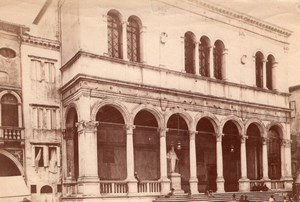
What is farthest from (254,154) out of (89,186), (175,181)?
(89,186)

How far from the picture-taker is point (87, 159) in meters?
11.7

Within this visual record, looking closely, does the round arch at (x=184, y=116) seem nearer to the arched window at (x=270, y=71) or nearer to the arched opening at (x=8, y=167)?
the arched window at (x=270, y=71)

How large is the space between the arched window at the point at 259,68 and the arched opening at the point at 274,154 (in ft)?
5.95

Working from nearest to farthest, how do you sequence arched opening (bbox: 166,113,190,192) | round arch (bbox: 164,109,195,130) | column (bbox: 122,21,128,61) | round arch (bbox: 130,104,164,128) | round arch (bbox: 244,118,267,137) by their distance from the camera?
column (bbox: 122,21,128,61) < round arch (bbox: 130,104,164,128) < round arch (bbox: 164,109,195,130) < arched opening (bbox: 166,113,190,192) < round arch (bbox: 244,118,267,137)

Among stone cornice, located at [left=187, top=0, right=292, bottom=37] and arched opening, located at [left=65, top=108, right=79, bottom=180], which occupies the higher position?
stone cornice, located at [left=187, top=0, right=292, bottom=37]

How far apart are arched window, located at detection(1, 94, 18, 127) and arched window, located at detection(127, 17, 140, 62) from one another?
13.0ft

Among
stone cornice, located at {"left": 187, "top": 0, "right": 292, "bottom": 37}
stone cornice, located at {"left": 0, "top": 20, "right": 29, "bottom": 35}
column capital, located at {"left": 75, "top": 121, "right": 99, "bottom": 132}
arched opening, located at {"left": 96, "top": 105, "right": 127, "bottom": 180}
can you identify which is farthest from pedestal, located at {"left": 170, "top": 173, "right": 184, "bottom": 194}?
stone cornice, located at {"left": 0, "top": 20, "right": 29, "bottom": 35}

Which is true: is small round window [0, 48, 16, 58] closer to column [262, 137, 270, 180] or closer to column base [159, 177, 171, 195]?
column base [159, 177, 171, 195]

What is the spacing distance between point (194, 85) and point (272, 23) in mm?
4610

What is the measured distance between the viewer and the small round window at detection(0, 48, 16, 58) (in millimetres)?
10211

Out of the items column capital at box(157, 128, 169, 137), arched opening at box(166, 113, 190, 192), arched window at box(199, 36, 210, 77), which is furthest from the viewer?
arched window at box(199, 36, 210, 77)

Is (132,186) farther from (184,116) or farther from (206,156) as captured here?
(206,156)

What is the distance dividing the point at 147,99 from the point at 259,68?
5.51 m

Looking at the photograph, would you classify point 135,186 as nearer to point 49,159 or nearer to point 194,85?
point 49,159
